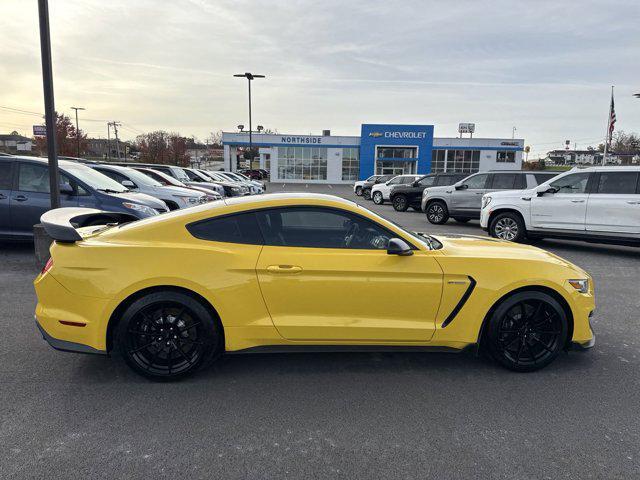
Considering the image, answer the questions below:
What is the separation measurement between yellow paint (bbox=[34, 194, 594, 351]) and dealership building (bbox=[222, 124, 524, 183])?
47841 mm

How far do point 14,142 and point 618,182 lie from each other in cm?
12256

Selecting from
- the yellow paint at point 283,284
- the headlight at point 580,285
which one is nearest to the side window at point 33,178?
the yellow paint at point 283,284

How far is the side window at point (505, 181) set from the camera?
13.3 m

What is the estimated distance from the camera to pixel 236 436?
2.78 metres

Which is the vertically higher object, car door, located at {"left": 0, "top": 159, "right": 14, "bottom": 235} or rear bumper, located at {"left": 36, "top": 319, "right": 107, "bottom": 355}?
car door, located at {"left": 0, "top": 159, "right": 14, "bottom": 235}

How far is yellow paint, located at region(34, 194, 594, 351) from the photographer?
3.31 meters

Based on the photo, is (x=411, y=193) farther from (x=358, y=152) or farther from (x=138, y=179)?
(x=358, y=152)

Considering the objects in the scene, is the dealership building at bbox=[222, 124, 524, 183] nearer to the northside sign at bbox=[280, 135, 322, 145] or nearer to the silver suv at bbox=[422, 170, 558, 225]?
the northside sign at bbox=[280, 135, 322, 145]

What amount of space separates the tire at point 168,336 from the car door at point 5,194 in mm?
5949

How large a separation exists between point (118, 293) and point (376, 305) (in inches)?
76.8

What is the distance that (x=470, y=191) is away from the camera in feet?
46.0

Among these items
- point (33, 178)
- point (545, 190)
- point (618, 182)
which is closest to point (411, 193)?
point (545, 190)

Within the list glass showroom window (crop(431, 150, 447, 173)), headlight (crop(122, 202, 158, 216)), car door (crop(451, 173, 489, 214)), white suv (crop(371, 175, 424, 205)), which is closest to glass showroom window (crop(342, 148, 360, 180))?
glass showroom window (crop(431, 150, 447, 173))

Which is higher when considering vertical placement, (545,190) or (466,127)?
(466,127)
